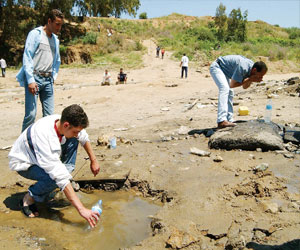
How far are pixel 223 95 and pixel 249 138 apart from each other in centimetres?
91

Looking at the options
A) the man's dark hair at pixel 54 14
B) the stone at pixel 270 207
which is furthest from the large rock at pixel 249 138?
the man's dark hair at pixel 54 14

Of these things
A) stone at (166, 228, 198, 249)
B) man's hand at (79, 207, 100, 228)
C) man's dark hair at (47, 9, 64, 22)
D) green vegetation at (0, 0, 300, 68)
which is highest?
green vegetation at (0, 0, 300, 68)

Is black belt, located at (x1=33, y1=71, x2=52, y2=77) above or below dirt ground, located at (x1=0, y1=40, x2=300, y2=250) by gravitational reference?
above

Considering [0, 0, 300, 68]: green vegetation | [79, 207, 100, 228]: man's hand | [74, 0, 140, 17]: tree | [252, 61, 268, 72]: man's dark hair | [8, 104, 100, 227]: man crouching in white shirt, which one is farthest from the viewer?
[74, 0, 140, 17]: tree

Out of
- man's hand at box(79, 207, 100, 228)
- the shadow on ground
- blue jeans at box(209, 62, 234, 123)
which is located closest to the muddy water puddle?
man's hand at box(79, 207, 100, 228)

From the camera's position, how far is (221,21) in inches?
1340

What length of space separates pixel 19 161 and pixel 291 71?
20162 millimetres

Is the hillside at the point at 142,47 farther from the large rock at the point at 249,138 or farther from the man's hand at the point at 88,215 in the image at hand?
the man's hand at the point at 88,215

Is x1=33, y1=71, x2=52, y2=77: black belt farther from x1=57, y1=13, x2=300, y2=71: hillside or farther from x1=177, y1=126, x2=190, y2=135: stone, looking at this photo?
x1=57, y1=13, x2=300, y2=71: hillside

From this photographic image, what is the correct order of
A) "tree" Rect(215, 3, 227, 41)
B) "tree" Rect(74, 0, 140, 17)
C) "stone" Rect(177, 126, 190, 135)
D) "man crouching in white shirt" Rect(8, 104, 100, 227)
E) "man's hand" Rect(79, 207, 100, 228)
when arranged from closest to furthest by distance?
"man's hand" Rect(79, 207, 100, 228) < "man crouching in white shirt" Rect(8, 104, 100, 227) < "stone" Rect(177, 126, 190, 135) < "tree" Rect(215, 3, 227, 41) < "tree" Rect(74, 0, 140, 17)

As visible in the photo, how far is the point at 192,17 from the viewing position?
48.5 meters

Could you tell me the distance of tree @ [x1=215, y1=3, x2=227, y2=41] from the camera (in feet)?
99.1

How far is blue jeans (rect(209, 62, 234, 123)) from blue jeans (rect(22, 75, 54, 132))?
248 cm

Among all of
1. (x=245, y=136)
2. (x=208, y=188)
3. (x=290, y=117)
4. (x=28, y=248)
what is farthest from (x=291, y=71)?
(x=28, y=248)
